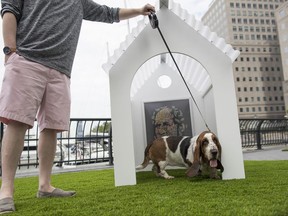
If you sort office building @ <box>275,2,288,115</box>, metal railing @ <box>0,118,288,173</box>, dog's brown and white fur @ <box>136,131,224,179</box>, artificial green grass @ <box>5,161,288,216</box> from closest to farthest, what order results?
artificial green grass @ <box>5,161,288,216</box> < dog's brown and white fur @ <box>136,131,224,179</box> < metal railing @ <box>0,118,288,173</box> < office building @ <box>275,2,288,115</box>

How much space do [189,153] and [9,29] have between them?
2.24 metres

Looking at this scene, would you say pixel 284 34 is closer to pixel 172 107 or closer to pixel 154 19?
pixel 172 107

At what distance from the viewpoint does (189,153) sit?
3.44 metres

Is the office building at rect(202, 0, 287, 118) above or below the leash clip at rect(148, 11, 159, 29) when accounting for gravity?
above

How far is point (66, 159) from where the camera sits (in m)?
7.41

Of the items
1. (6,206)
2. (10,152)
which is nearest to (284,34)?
(10,152)

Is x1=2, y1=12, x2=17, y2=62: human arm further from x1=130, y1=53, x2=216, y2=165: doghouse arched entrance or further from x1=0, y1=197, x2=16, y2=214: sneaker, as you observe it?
x1=130, y1=53, x2=216, y2=165: doghouse arched entrance

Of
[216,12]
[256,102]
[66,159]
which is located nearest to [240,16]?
[216,12]

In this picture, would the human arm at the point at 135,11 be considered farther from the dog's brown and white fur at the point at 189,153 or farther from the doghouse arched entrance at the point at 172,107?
the doghouse arched entrance at the point at 172,107

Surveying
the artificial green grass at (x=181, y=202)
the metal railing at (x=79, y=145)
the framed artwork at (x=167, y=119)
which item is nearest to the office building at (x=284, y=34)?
the metal railing at (x=79, y=145)

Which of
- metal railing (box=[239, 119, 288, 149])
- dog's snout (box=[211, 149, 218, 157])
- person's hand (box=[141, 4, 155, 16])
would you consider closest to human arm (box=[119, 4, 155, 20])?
person's hand (box=[141, 4, 155, 16])

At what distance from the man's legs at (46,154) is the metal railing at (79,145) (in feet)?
14.7

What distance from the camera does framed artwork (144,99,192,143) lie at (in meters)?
4.66

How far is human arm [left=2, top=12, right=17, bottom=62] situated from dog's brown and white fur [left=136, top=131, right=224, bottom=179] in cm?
197
